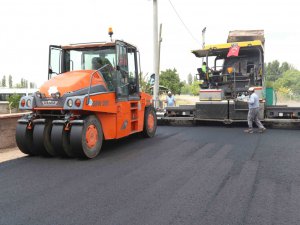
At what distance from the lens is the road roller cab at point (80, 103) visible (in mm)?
A: 6027

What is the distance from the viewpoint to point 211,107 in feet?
35.4

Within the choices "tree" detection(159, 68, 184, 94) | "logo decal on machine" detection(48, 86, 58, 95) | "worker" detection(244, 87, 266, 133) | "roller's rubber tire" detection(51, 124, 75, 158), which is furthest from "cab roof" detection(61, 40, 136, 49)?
"tree" detection(159, 68, 184, 94)

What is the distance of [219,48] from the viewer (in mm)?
11094

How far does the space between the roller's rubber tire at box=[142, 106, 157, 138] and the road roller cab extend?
1.01 meters

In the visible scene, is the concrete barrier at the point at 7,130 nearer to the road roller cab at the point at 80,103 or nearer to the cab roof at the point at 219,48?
the road roller cab at the point at 80,103

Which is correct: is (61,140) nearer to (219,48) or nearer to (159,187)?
(159,187)

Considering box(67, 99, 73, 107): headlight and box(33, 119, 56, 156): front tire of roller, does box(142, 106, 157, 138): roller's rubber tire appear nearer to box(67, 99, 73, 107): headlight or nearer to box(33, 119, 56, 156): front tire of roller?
box(33, 119, 56, 156): front tire of roller

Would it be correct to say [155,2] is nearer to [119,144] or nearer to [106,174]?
[119,144]

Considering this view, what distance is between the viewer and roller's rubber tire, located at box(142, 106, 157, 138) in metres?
8.73

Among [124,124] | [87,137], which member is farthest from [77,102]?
[124,124]

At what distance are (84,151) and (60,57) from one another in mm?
2706

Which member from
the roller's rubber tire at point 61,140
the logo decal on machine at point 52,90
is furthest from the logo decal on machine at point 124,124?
the logo decal on machine at point 52,90

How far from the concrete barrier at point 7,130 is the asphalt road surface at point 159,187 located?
1677mm

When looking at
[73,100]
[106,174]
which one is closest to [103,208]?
[106,174]
